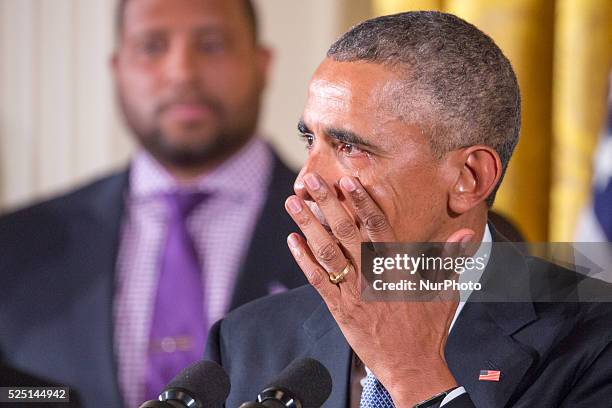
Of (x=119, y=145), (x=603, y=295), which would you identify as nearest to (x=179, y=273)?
(x=119, y=145)

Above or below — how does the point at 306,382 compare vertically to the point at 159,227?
above

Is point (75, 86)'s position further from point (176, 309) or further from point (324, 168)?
point (324, 168)

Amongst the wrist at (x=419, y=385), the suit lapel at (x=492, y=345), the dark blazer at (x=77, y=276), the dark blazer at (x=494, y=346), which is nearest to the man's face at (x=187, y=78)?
the dark blazer at (x=77, y=276)

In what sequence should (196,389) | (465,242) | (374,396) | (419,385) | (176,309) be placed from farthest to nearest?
1. (176,309)
2. (465,242)
3. (374,396)
4. (419,385)
5. (196,389)

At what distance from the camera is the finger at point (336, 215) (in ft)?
4.80

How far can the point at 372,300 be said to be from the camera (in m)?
1.46

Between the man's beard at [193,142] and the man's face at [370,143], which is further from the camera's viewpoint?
the man's beard at [193,142]

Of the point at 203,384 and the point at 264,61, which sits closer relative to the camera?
Result: the point at 203,384

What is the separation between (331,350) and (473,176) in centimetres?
39

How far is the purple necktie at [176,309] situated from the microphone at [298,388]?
107 cm

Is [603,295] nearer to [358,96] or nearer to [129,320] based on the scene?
[358,96]

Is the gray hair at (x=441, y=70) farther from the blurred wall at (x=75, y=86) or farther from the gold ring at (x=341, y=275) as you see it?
the blurred wall at (x=75, y=86)

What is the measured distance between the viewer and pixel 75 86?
260 cm

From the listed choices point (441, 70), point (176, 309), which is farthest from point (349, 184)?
point (176, 309)
